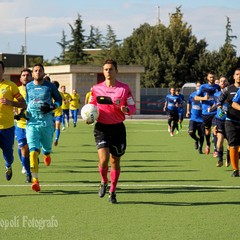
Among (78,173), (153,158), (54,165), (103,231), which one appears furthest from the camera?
(153,158)

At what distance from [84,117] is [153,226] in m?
2.13

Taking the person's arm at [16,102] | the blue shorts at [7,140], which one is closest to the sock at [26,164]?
the blue shorts at [7,140]

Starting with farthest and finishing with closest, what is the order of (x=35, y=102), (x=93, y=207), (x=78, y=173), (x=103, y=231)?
(x=78, y=173) → (x=35, y=102) → (x=93, y=207) → (x=103, y=231)

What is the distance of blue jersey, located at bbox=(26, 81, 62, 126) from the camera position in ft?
35.6

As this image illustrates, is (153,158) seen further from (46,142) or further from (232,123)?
(46,142)

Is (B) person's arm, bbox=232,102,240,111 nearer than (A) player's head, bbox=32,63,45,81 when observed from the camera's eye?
No

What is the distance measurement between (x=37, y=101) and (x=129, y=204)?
8.36ft

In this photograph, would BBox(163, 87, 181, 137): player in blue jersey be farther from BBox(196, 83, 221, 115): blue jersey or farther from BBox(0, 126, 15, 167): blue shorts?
BBox(0, 126, 15, 167): blue shorts

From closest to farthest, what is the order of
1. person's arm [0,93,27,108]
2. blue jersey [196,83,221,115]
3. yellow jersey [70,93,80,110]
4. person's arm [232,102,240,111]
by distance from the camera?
person's arm [0,93,27,108]
person's arm [232,102,240,111]
blue jersey [196,83,221,115]
yellow jersey [70,93,80,110]

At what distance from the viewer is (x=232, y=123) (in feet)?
41.0

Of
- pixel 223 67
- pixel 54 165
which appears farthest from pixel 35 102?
Answer: pixel 223 67

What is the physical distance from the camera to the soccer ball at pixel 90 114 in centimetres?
929

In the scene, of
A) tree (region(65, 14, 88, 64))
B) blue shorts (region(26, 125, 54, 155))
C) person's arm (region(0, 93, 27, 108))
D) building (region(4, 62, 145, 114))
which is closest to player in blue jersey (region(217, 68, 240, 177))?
blue shorts (region(26, 125, 54, 155))

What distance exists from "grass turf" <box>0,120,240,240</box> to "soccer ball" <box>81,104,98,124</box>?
1161 mm
